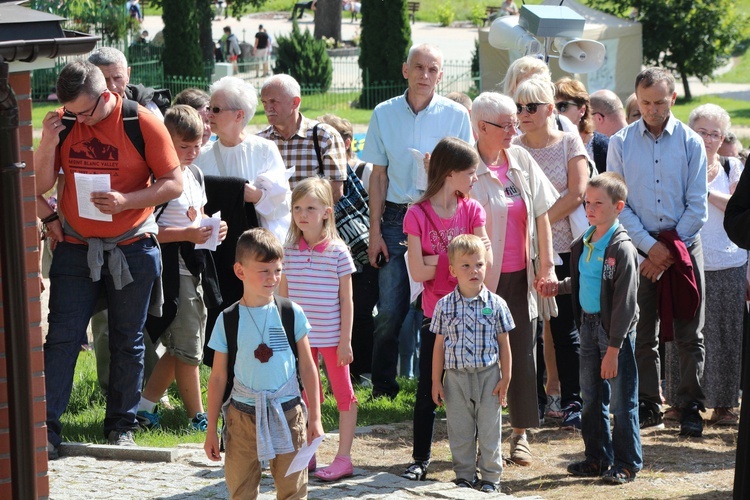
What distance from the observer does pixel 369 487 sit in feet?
18.2

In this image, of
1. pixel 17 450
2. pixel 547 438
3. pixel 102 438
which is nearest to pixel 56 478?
pixel 102 438

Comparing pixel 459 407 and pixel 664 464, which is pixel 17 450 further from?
pixel 664 464

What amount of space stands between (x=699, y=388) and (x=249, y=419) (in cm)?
326

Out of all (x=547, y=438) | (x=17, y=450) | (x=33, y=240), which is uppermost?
(x=33, y=240)

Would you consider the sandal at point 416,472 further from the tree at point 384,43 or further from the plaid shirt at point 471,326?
the tree at point 384,43

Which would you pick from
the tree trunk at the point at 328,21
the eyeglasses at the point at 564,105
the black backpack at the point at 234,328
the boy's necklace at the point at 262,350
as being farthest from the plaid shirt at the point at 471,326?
the tree trunk at the point at 328,21

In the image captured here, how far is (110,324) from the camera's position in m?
6.22

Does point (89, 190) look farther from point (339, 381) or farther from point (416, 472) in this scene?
point (416, 472)

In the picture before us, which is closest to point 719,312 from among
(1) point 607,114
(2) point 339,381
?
(1) point 607,114

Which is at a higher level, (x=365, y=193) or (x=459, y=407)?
(x=365, y=193)

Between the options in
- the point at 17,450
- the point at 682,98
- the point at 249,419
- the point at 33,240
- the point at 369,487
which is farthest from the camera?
the point at 682,98

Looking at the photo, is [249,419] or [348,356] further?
[348,356]

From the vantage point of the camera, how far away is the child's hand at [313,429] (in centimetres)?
491

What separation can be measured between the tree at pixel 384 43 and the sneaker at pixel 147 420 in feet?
83.6
